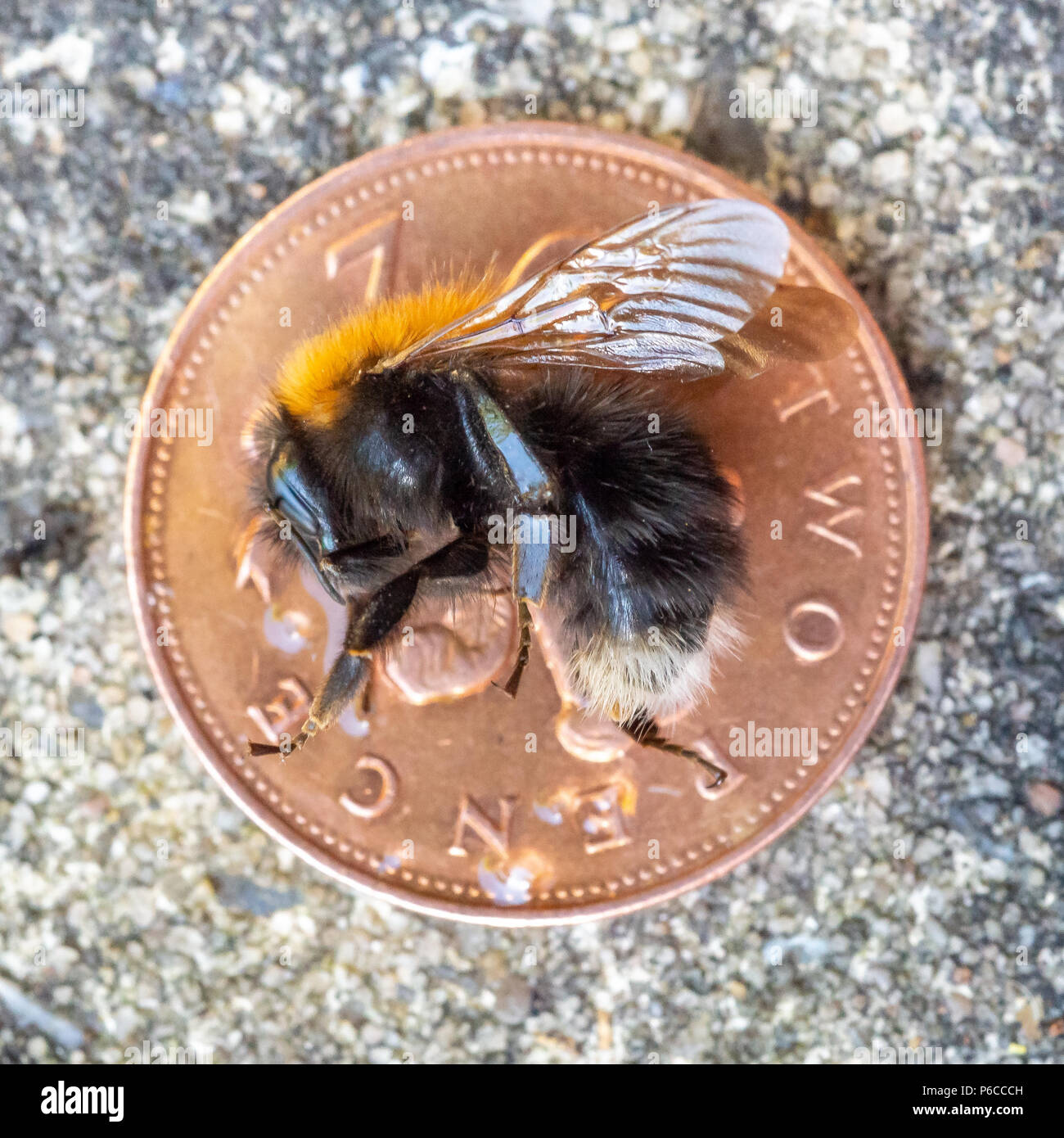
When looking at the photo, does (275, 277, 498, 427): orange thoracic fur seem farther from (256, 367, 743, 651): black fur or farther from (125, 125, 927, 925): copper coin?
(125, 125, 927, 925): copper coin

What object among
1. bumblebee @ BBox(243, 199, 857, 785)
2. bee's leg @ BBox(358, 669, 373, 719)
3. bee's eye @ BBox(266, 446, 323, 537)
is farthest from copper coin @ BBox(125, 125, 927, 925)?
bee's eye @ BBox(266, 446, 323, 537)

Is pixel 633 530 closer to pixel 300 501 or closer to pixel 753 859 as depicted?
pixel 300 501

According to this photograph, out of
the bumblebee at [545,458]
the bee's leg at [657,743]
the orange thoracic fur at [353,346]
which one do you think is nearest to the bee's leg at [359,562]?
the bumblebee at [545,458]

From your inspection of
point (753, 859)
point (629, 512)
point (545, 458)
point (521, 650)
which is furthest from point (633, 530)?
point (753, 859)

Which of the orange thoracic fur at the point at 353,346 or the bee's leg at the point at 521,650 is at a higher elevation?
the orange thoracic fur at the point at 353,346

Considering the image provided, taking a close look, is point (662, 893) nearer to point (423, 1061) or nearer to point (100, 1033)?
point (423, 1061)

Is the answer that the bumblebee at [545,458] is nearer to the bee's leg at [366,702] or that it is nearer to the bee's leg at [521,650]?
the bee's leg at [521,650]
